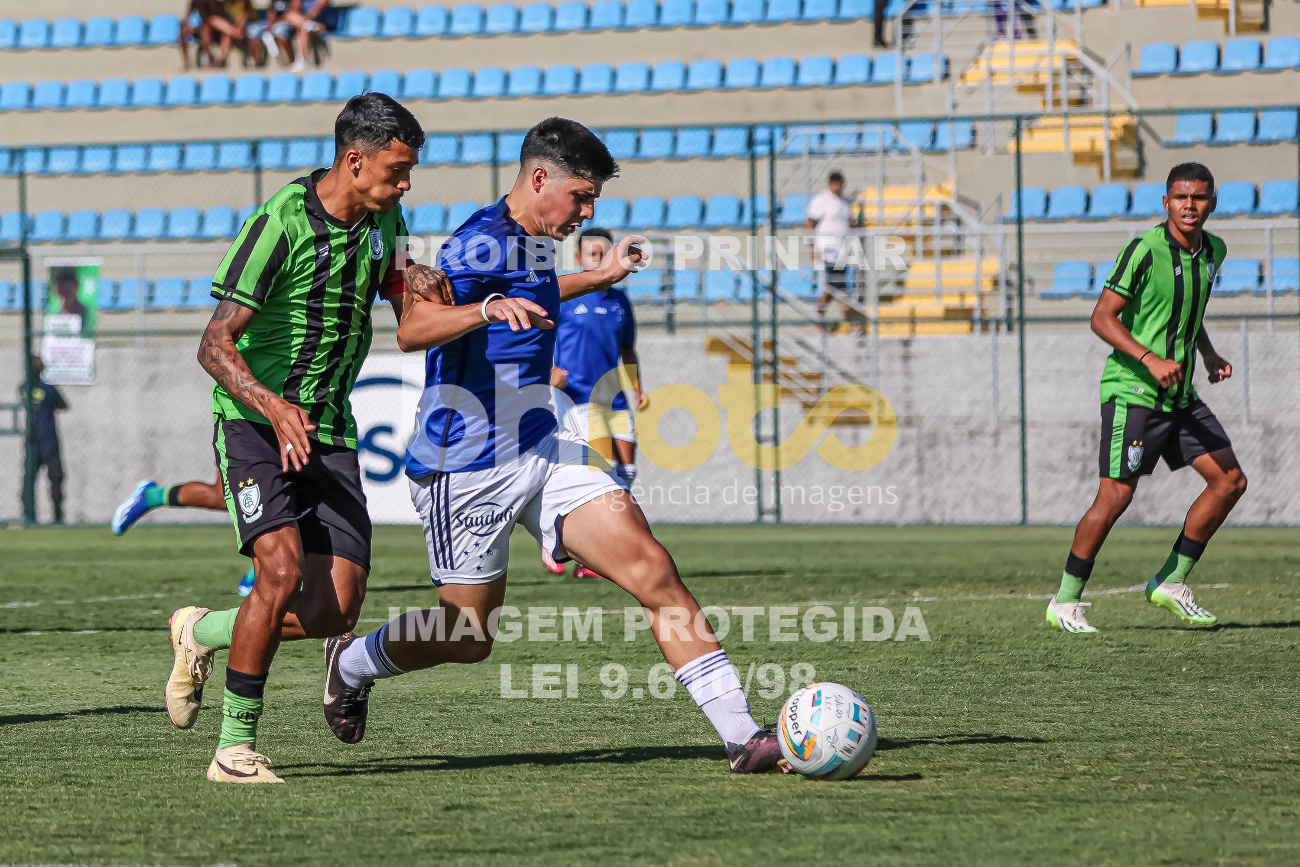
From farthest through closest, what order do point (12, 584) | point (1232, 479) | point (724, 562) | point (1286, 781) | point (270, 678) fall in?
point (724, 562) → point (12, 584) → point (1232, 479) → point (270, 678) → point (1286, 781)

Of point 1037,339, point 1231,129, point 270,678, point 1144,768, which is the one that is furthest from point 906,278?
point 1144,768

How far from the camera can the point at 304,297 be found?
5277 mm

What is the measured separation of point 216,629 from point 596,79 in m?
19.6

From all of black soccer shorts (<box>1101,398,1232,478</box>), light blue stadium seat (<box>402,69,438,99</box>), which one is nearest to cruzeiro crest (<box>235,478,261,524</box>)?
black soccer shorts (<box>1101,398,1232,478</box>)

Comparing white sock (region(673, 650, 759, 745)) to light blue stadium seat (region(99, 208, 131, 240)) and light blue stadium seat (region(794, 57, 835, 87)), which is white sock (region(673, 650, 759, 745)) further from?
light blue stadium seat (region(99, 208, 131, 240))

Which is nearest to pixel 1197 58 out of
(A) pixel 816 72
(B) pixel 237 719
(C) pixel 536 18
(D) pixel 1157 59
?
(D) pixel 1157 59

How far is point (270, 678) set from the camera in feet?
25.0

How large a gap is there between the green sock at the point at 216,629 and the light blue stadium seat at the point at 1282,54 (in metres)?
18.7

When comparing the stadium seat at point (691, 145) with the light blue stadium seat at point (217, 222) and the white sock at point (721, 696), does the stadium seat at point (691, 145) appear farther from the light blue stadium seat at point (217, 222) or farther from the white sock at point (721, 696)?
the white sock at point (721, 696)

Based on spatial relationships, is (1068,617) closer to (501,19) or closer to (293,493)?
(293,493)

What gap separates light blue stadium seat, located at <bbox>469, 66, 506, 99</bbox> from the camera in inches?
970

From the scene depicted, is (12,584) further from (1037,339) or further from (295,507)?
(1037,339)

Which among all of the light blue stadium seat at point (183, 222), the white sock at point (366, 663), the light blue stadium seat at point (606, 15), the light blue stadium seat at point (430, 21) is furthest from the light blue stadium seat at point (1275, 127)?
the white sock at point (366, 663)

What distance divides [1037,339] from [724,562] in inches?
222
